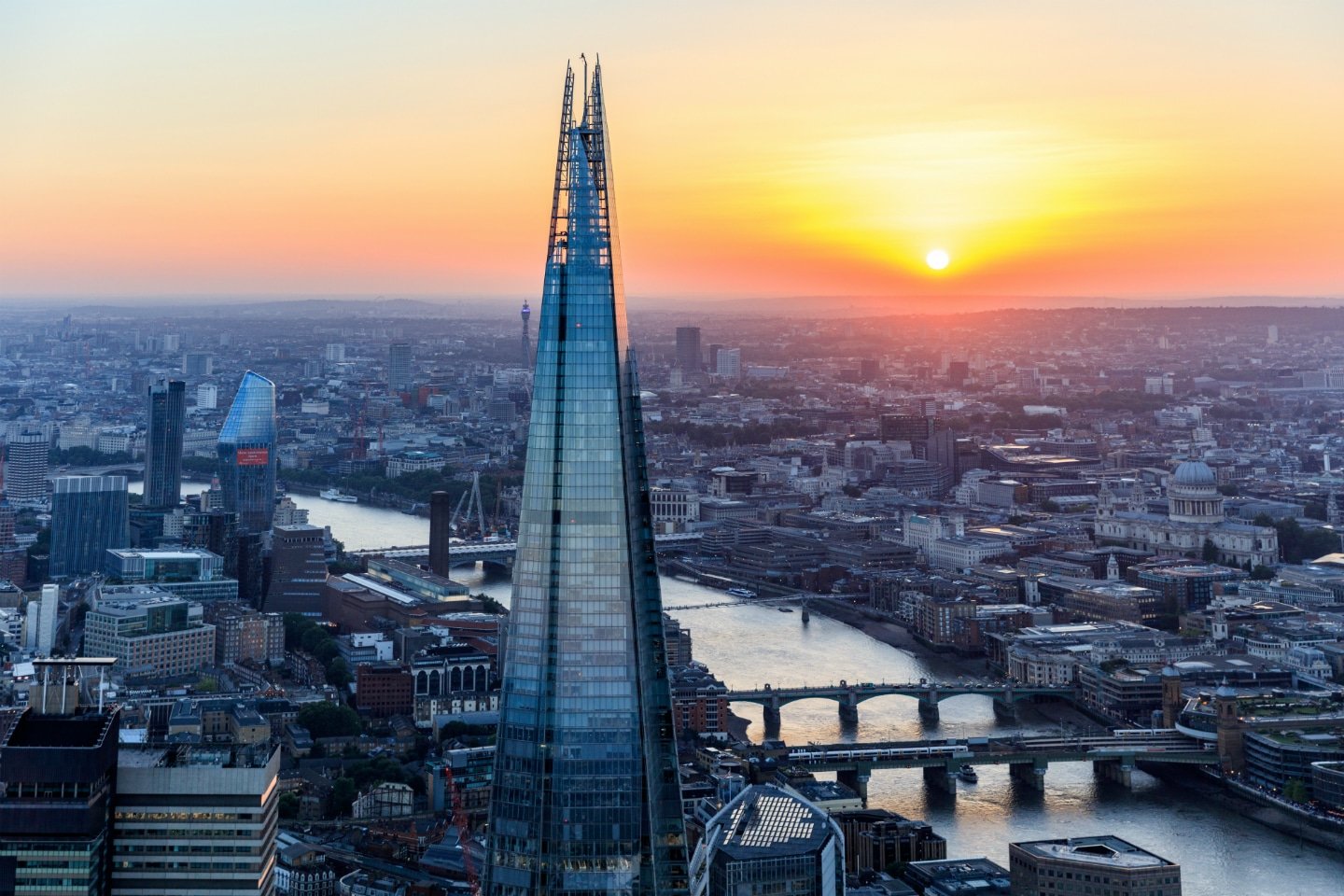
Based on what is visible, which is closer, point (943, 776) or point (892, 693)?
point (943, 776)

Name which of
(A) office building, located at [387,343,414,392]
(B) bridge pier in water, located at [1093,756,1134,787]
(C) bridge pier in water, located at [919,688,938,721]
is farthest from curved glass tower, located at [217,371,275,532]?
(A) office building, located at [387,343,414,392]

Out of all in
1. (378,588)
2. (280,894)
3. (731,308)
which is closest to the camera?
(280,894)

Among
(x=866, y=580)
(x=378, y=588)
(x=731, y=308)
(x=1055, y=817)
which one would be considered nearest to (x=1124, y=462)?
(x=866, y=580)

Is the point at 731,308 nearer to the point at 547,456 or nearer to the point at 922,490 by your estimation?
the point at 922,490

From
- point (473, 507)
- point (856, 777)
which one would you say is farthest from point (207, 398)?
point (856, 777)

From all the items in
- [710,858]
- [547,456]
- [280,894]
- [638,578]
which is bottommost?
[280,894]

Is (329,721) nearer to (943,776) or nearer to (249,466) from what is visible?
(943,776)

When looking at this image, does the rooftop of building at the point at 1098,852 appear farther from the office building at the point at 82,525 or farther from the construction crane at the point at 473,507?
the construction crane at the point at 473,507
